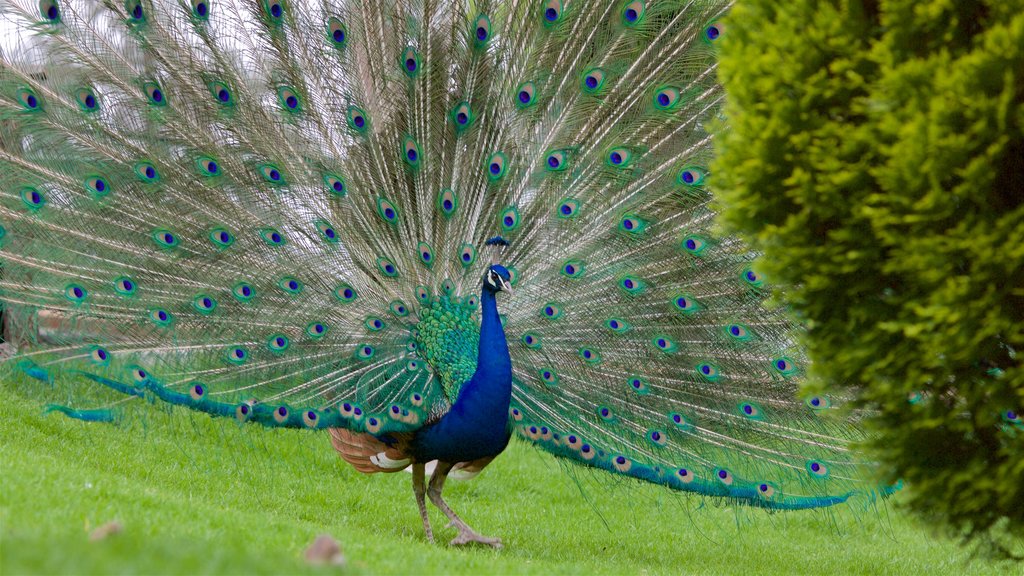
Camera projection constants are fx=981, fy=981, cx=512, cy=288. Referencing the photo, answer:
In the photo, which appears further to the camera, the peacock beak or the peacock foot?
the peacock foot

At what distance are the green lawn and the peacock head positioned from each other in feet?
4.83

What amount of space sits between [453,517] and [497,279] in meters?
1.63

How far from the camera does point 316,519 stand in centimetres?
612

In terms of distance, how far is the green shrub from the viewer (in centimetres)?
338

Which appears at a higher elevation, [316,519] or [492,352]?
[492,352]

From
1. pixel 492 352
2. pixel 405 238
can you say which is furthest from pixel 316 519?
pixel 405 238

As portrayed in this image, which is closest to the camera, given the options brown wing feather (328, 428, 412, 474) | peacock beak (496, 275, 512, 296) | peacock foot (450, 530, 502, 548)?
peacock beak (496, 275, 512, 296)

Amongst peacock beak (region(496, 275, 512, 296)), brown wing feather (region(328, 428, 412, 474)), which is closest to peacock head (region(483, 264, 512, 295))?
peacock beak (region(496, 275, 512, 296))

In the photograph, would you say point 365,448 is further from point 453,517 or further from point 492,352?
point 492,352

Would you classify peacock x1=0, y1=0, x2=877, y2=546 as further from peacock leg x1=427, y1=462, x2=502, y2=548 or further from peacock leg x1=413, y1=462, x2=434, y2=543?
peacock leg x1=413, y1=462, x2=434, y2=543

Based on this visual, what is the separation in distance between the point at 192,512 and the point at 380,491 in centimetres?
339

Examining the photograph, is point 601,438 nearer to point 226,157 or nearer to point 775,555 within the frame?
point 775,555

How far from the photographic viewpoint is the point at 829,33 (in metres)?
3.68

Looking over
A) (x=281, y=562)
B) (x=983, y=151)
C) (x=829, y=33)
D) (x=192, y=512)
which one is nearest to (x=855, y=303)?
(x=983, y=151)
